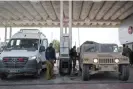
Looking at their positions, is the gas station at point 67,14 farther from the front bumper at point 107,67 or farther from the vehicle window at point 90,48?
the front bumper at point 107,67

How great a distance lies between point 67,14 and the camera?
26.9 metres

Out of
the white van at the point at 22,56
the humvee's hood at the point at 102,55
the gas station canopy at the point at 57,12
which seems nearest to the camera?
the white van at the point at 22,56

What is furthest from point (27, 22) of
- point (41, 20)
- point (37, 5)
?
point (37, 5)

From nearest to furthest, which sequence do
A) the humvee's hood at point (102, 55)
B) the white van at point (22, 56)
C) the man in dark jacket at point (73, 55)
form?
1. the white van at point (22, 56)
2. the humvee's hood at point (102, 55)
3. the man in dark jacket at point (73, 55)

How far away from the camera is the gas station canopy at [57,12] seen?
23.0m

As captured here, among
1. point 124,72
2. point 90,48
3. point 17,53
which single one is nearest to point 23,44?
point 17,53

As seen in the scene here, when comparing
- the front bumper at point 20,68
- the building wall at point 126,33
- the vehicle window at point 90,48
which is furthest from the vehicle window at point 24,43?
the building wall at point 126,33

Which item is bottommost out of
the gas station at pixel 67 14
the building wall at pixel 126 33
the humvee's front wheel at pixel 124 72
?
the humvee's front wheel at pixel 124 72

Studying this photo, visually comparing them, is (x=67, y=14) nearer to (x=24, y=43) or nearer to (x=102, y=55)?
(x=24, y=43)

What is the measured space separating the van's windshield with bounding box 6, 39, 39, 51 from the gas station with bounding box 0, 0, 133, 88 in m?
2.09

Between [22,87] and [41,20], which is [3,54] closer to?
[22,87]

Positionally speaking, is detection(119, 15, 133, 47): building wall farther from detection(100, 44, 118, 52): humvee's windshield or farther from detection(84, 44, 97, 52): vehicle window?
detection(84, 44, 97, 52): vehicle window

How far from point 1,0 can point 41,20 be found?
39.9 ft

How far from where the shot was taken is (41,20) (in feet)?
107
